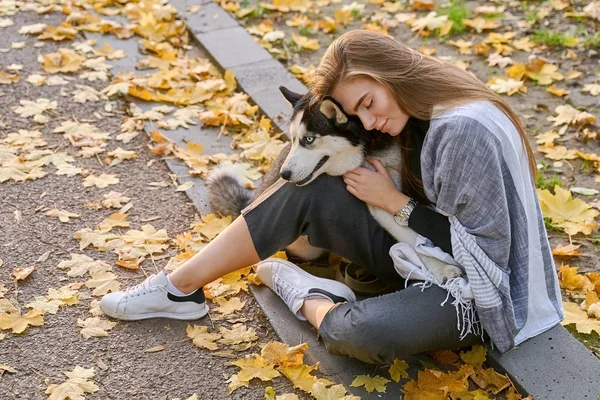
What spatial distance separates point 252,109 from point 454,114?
2.25 meters

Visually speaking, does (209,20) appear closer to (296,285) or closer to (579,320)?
(296,285)

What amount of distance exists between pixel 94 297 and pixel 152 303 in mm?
329

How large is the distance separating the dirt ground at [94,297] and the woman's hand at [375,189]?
74 cm

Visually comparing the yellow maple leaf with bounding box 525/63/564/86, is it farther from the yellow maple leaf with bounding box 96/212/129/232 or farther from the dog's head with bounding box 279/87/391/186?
the yellow maple leaf with bounding box 96/212/129/232

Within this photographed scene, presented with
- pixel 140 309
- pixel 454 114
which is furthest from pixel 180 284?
pixel 454 114

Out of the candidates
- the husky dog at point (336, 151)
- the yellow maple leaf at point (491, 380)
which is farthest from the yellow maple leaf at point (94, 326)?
the yellow maple leaf at point (491, 380)

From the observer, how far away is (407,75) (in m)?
2.86

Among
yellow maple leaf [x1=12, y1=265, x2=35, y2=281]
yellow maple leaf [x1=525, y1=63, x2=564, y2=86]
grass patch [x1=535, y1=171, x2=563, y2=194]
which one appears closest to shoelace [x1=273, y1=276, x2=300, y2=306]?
yellow maple leaf [x1=12, y1=265, x2=35, y2=281]

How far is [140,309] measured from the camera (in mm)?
3281

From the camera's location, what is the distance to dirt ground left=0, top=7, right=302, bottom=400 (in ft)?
9.80

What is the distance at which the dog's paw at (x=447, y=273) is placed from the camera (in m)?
2.97

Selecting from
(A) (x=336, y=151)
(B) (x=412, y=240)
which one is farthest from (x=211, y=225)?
(B) (x=412, y=240)

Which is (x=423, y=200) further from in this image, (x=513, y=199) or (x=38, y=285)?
(x=38, y=285)

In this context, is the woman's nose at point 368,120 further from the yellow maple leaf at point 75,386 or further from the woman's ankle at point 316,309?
the yellow maple leaf at point 75,386
